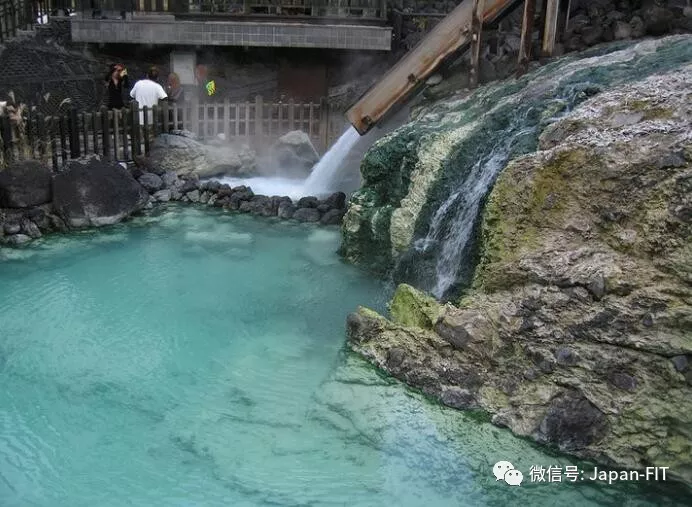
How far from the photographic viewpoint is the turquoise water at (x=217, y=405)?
571cm

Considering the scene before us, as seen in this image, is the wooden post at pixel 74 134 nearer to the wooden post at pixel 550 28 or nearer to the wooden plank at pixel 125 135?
the wooden plank at pixel 125 135

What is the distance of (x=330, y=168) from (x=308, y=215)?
1.69 meters

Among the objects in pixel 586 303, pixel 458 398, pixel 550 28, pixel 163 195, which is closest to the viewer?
pixel 586 303

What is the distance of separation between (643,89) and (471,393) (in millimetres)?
3377

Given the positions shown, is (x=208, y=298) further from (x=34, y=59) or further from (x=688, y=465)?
(x=34, y=59)

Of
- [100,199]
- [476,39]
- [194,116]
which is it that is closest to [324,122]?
[194,116]

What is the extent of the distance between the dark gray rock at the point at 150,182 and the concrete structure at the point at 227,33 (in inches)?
149

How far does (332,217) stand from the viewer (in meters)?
11.6

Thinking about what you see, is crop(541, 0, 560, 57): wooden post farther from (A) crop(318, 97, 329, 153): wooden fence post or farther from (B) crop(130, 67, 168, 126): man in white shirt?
(B) crop(130, 67, 168, 126): man in white shirt

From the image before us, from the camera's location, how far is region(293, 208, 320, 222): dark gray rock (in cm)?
1176

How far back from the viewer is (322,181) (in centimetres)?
1316

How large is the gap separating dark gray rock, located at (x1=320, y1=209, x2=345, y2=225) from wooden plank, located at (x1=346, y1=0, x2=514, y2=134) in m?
1.40

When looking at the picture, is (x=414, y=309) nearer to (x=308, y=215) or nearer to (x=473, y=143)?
(x=473, y=143)

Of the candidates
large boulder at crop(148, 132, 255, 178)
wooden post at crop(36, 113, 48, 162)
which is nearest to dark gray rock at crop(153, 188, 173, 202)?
large boulder at crop(148, 132, 255, 178)
